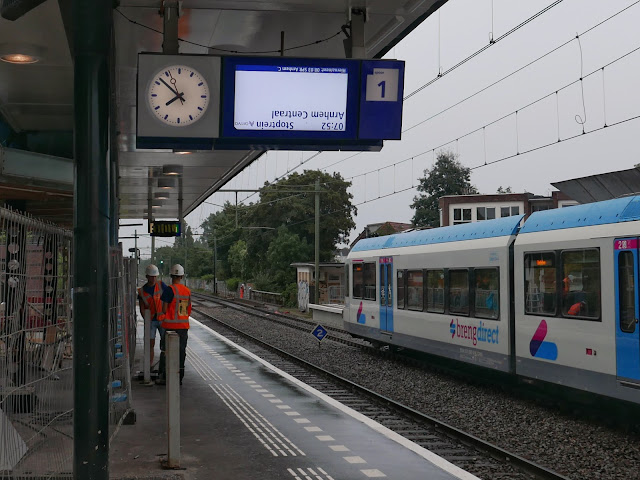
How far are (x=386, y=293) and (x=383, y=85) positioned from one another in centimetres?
1236

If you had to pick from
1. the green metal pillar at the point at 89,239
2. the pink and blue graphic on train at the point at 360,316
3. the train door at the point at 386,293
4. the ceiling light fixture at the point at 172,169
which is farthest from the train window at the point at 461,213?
the green metal pillar at the point at 89,239

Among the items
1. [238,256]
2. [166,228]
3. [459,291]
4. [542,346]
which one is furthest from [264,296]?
[542,346]

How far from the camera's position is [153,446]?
349 inches

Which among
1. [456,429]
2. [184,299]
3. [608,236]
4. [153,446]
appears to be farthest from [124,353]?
[608,236]

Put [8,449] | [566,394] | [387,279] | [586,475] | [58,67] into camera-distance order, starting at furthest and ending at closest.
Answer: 1. [387,279]
2. [566,394]
3. [58,67]
4. [586,475]
5. [8,449]

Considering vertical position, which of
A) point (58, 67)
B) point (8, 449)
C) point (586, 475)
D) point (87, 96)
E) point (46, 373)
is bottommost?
point (586, 475)

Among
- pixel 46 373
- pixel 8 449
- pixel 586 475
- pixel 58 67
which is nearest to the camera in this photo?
pixel 8 449

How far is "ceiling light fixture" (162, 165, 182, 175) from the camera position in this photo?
61.3 feet

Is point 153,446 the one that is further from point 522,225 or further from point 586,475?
point 522,225

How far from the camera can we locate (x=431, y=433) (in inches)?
430

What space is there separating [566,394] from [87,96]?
9.12 meters

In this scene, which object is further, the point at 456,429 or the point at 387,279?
the point at 387,279

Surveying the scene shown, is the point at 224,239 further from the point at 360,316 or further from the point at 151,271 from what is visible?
the point at 151,271

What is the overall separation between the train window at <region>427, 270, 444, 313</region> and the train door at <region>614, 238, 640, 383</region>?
6055mm
